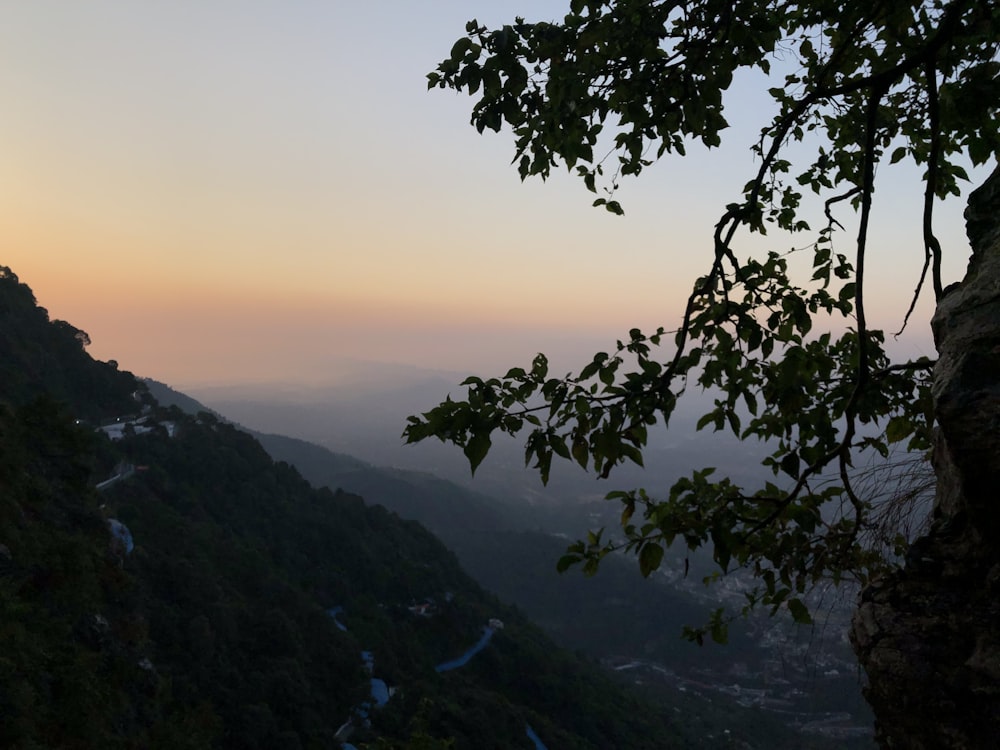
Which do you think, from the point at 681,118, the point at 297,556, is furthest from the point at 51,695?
the point at 297,556

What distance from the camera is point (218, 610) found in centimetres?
2198

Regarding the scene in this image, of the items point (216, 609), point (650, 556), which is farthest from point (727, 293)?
point (216, 609)

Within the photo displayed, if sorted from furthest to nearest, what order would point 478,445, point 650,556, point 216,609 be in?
point 216,609 < point 650,556 < point 478,445

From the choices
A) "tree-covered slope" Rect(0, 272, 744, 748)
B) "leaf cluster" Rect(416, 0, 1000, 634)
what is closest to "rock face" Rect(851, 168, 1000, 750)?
"leaf cluster" Rect(416, 0, 1000, 634)

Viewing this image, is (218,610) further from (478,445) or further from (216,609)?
(478,445)

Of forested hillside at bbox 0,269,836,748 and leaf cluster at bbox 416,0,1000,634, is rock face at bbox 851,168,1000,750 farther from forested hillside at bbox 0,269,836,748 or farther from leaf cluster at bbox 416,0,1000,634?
forested hillside at bbox 0,269,836,748

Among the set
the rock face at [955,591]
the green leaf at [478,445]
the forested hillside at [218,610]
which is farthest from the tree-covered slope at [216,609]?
the rock face at [955,591]

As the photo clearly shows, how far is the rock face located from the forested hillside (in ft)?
38.6

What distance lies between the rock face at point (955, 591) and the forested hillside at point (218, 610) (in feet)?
38.6

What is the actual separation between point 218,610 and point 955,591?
80.6 feet

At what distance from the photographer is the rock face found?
189 cm

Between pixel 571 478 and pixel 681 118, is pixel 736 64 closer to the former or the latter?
pixel 681 118

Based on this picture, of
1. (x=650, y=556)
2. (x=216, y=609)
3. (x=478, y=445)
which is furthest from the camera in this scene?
(x=216, y=609)

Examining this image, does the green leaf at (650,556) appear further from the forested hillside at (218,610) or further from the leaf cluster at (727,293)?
the forested hillside at (218,610)
